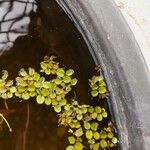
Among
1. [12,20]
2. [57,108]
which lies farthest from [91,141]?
[12,20]

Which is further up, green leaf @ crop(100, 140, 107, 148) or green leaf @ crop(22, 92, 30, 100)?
green leaf @ crop(22, 92, 30, 100)

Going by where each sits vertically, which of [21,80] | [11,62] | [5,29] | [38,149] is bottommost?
[38,149]

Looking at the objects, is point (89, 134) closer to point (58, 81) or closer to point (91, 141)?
point (91, 141)

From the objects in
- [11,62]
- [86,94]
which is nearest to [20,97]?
[11,62]

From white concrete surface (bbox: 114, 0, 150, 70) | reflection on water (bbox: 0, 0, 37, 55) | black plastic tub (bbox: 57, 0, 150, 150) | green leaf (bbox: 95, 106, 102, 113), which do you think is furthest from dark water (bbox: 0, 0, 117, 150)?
white concrete surface (bbox: 114, 0, 150, 70)

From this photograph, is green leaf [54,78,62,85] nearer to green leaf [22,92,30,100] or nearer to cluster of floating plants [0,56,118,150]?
cluster of floating plants [0,56,118,150]

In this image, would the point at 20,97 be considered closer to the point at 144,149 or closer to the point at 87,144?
the point at 87,144
